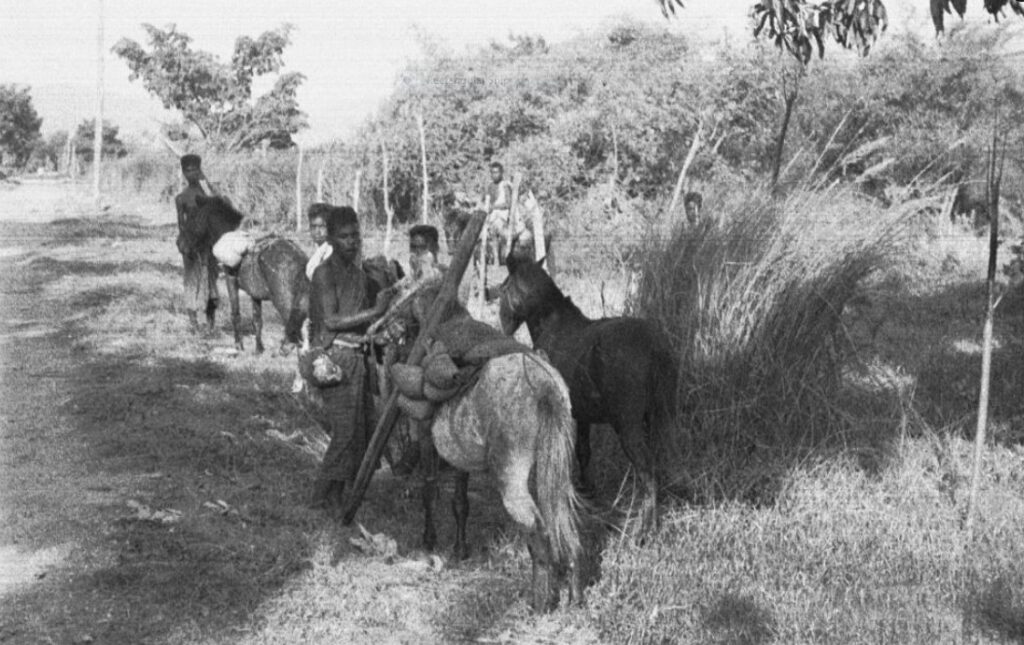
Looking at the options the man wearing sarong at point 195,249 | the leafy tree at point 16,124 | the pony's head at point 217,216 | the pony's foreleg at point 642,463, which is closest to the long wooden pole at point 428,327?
the pony's foreleg at point 642,463

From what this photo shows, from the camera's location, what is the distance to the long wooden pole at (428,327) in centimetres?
643

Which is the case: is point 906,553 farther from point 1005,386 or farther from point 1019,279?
point 1019,279

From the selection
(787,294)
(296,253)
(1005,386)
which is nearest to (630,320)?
(787,294)

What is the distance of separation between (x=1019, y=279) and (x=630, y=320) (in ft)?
34.5

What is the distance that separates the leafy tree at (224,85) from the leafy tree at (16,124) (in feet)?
133

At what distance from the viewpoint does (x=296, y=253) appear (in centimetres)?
1200

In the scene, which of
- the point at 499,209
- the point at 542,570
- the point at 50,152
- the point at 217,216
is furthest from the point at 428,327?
the point at 50,152

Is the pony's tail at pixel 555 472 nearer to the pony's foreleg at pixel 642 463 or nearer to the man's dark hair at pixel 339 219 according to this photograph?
the pony's foreleg at pixel 642 463

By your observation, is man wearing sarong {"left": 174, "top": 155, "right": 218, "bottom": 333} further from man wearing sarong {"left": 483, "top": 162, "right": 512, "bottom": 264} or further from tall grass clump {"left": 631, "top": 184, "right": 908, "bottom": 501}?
tall grass clump {"left": 631, "top": 184, "right": 908, "bottom": 501}

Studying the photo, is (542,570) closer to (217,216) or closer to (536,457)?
(536,457)

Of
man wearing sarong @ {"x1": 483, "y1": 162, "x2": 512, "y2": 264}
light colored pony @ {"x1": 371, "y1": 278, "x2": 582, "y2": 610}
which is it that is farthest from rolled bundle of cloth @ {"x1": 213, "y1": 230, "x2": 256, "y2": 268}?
light colored pony @ {"x1": 371, "y1": 278, "x2": 582, "y2": 610}

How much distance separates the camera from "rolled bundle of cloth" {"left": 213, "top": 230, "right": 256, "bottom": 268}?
12734 millimetres

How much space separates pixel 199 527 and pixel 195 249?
286 inches

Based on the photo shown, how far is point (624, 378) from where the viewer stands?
707cm
